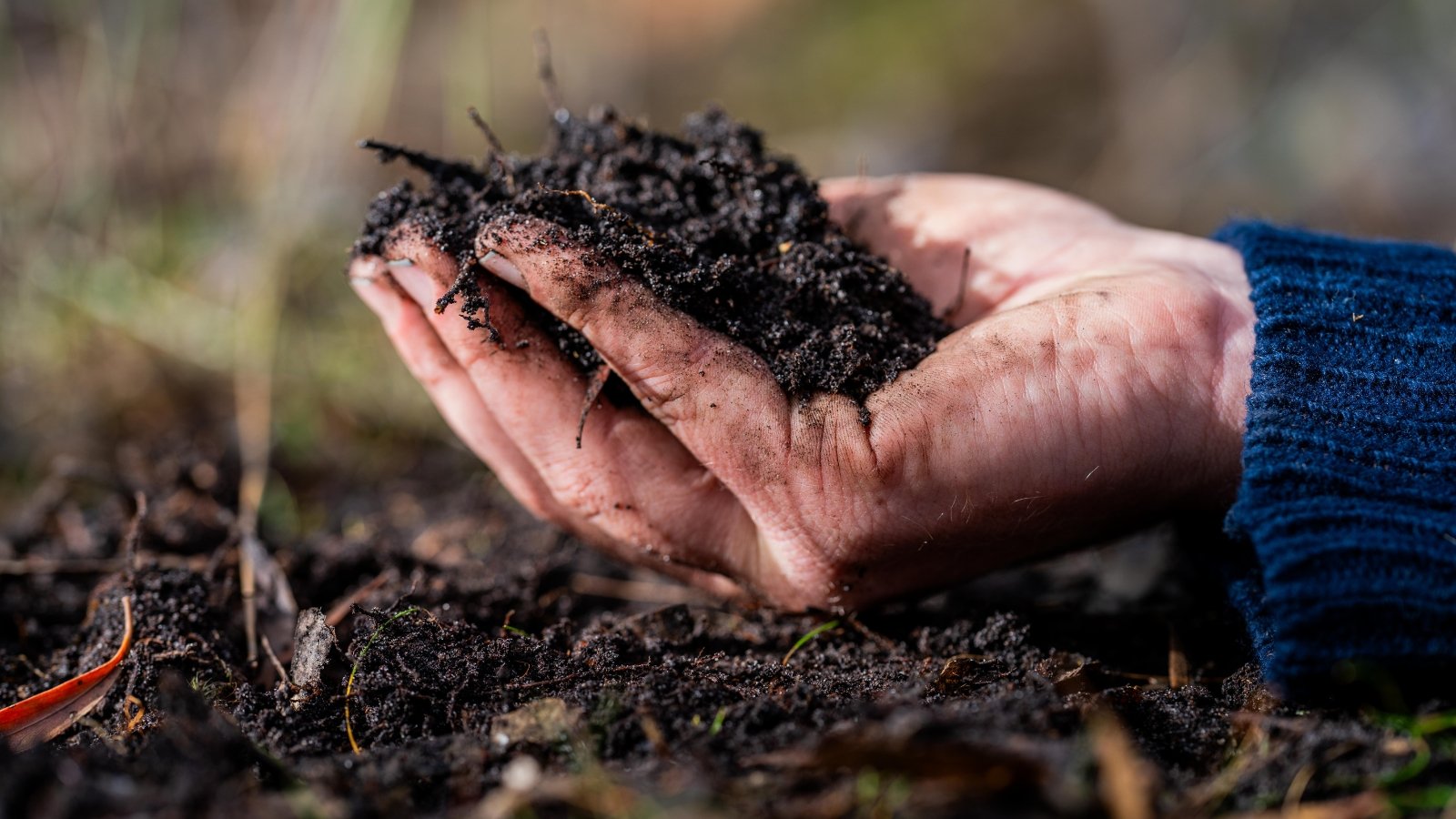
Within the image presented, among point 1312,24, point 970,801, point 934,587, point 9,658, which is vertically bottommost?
point 970,801

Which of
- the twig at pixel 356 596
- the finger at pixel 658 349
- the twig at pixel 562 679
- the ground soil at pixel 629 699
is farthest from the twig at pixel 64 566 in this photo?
the finger at pixel 658 349

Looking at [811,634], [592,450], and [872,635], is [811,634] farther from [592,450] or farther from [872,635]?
[592,450]

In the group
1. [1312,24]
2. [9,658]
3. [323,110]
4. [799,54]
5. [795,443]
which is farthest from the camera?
[799,54]

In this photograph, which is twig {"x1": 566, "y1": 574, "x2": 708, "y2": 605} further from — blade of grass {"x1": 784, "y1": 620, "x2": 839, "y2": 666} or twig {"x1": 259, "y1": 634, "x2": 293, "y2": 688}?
twig {"x1": 259, "y1": 634, "x2": 293, "y2": 688}

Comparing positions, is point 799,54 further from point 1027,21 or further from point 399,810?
point 399,810

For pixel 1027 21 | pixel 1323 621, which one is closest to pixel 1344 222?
pixel 1027 21

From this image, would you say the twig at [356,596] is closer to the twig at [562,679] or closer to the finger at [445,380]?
the finger at [445,380]
